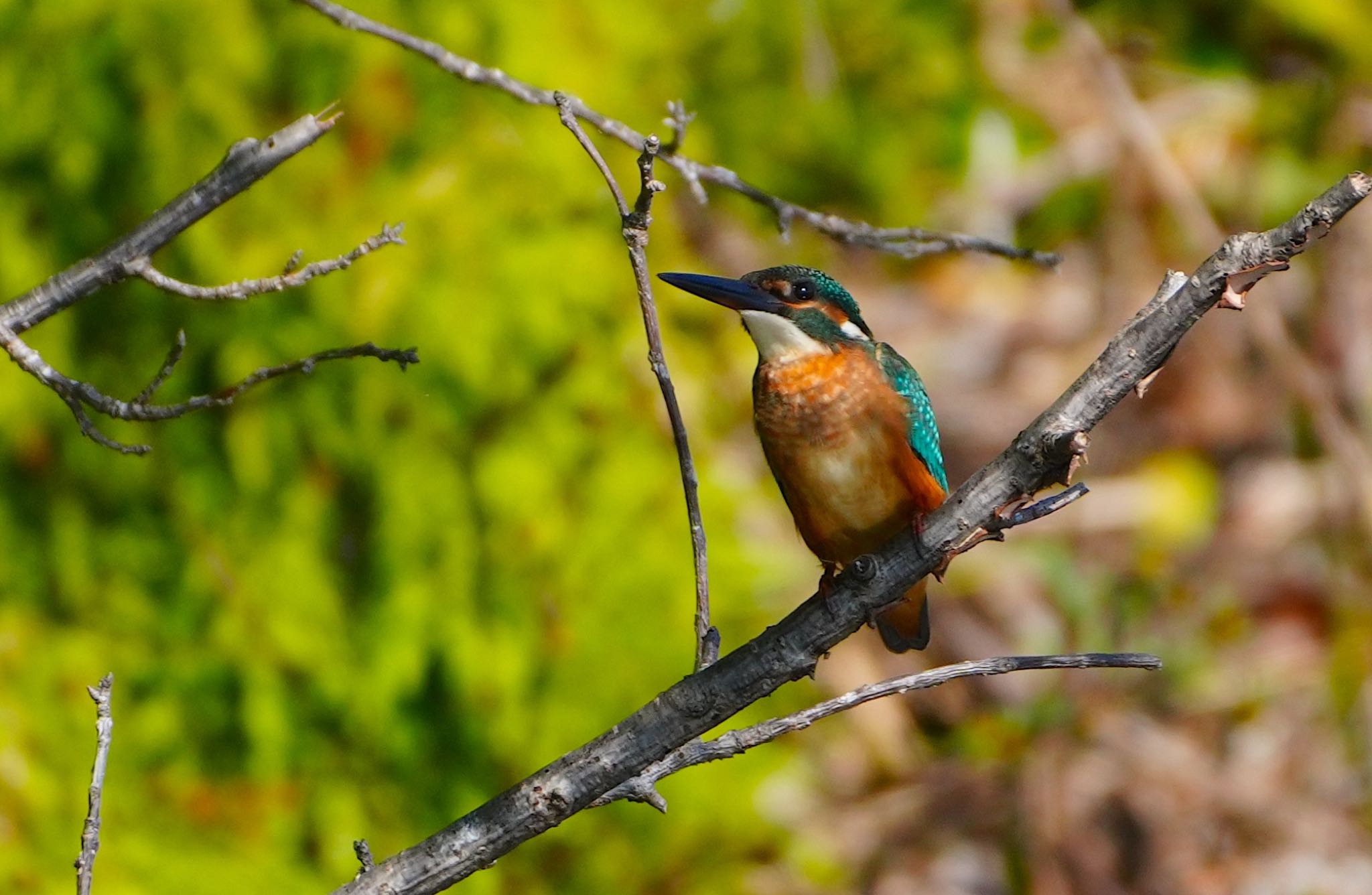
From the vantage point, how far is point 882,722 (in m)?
4.81

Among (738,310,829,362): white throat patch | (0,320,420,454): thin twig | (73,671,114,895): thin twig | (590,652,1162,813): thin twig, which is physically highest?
(738,310,829,362): white throat patch

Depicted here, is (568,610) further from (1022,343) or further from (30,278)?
(1022,343)

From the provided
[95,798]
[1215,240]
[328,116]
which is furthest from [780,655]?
[1215,240]

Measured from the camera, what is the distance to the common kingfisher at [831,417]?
223 cm

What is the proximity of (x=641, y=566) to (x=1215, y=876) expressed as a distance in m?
2.21

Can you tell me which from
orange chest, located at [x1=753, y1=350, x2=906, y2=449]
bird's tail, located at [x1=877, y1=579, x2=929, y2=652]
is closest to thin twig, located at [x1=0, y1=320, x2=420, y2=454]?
orange chest, located at [x1=753, y1=350, x2=906, y2=449]

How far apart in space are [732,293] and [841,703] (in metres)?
0.82

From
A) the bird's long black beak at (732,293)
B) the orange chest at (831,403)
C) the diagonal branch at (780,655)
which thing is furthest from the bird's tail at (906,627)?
the diagonal branch at (780,655)

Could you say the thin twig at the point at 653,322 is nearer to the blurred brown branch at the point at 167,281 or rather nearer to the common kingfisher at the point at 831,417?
the blurred brown branch at the point at 167,281

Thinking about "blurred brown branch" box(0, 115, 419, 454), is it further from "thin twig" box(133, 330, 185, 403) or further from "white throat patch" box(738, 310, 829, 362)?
"white throat patch" box(738, 310, 829, 362)

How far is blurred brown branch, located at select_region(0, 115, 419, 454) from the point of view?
1.57 metres

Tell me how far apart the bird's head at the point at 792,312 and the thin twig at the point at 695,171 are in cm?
11

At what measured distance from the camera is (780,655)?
177cm

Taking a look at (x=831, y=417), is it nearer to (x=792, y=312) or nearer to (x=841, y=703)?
(x=792, y=312)
